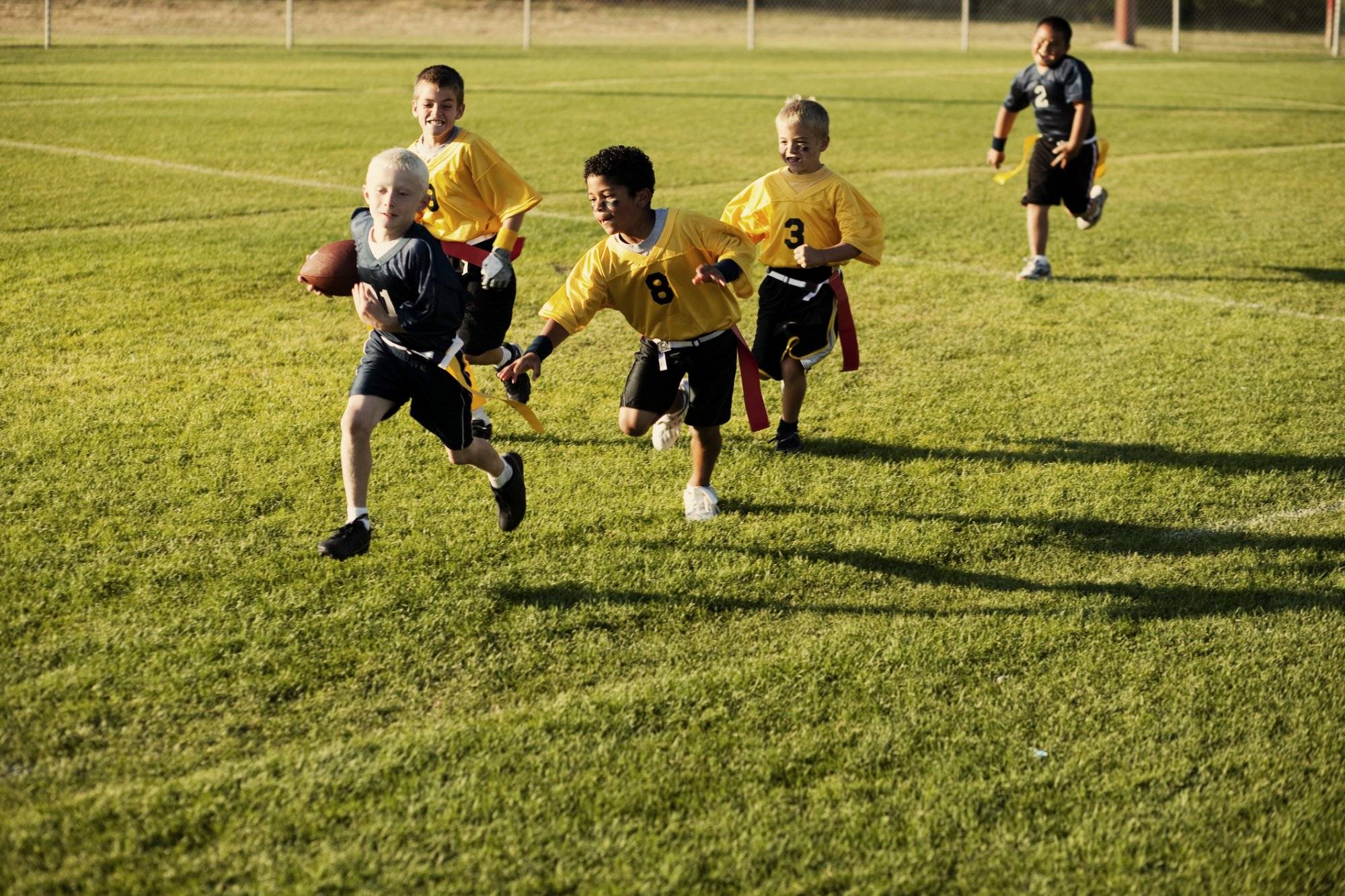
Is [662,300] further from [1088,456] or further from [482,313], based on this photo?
[1088,456]

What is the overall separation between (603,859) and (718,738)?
2.19 ft

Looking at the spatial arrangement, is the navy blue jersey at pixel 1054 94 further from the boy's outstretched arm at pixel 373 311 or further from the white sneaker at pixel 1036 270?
the boy's outstretched arm at pixel 373 311

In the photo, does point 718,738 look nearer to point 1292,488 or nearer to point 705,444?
point 705,444

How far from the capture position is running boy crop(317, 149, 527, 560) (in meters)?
4.97

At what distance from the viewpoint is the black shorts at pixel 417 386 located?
202 inches

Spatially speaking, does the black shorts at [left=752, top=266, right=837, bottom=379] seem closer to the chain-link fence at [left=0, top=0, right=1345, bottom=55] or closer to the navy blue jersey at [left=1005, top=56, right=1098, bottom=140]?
the navy blue jersey at [left=1005, top=56, right=1098, bottom=140]

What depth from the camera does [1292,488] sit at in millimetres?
6133

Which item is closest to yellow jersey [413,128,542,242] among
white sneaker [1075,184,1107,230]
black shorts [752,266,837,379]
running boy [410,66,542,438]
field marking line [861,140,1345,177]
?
running boy [410,66,542,438]

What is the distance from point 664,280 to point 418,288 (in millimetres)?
1042

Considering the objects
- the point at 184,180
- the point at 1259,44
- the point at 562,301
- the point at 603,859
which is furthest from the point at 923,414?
the point at 1259,44

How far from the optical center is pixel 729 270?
540 centimetres

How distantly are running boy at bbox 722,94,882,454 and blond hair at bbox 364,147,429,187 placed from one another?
1.87m

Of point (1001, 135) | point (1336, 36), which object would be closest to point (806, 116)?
point (1001, 135)

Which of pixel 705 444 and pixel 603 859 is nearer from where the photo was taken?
pixel 603 859
